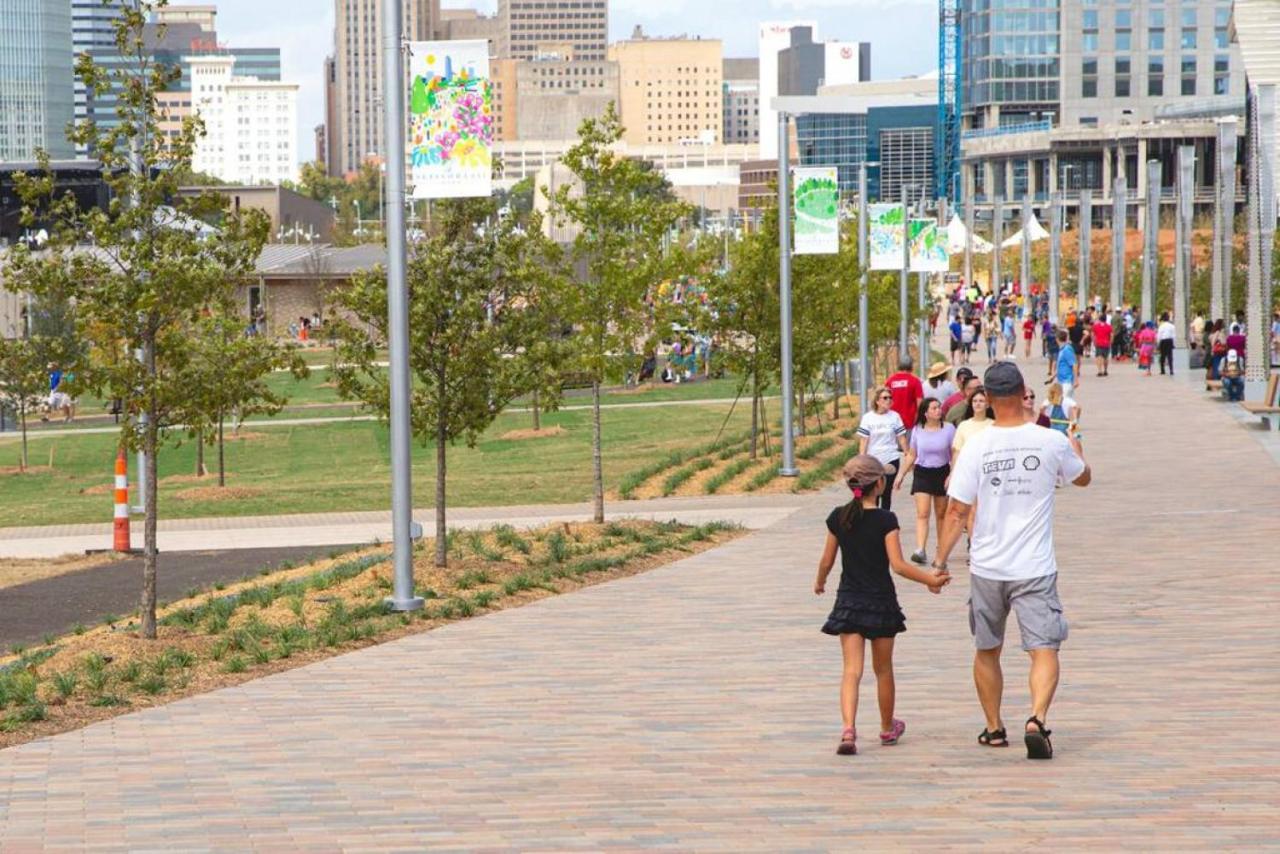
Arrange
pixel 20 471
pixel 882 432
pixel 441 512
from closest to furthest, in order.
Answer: pixel 441 512 < pixel 882 432 < pixel 20 471

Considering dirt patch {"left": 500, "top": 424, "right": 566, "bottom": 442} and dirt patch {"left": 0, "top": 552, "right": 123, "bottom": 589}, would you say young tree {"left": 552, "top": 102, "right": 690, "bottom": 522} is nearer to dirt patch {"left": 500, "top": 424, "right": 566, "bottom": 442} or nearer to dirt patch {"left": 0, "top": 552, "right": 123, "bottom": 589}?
dirt patch {"left": 0, "top": 552, "right": 123, "bottom": 589}

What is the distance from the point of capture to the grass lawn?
1077 inches

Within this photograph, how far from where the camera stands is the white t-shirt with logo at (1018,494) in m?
8.88

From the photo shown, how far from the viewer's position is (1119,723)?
9.99 m

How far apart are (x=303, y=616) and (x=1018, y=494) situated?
738 centimetres

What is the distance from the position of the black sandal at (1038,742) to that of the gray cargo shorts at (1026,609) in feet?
1.12

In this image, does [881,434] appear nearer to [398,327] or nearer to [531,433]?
[398,327]

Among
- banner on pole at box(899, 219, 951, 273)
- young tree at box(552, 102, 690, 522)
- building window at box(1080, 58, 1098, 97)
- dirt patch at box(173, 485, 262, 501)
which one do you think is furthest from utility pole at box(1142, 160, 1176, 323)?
building window at box(1080, 58, 1098, 97)

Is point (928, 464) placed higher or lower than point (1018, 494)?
lower

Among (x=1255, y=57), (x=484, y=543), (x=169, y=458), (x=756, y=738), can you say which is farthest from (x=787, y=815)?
(x=1255, y=57)

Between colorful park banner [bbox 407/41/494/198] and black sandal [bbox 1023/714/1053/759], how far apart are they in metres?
Answer: 6.98

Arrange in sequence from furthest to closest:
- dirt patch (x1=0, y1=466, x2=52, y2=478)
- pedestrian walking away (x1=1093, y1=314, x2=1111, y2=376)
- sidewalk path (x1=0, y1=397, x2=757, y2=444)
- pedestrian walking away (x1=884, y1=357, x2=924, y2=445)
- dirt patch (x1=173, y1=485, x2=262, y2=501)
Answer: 1. pedestrian walking away (x1=1093, y1=314, x2=1111, y2=376)
2. sidewalk path (x1=0, y1=397, x2=757, y2=444)
3. dirt patch (x1=0, y1=466, x2=52, y2=478)
4. dirt patch (x1=173, y1=485, x2=262, y2=501)
5. pedestrian walking away (x1=884, y1=357, x2=924, y2=445)

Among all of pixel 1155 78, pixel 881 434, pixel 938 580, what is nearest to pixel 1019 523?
pixel 938 580

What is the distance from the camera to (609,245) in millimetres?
21938
